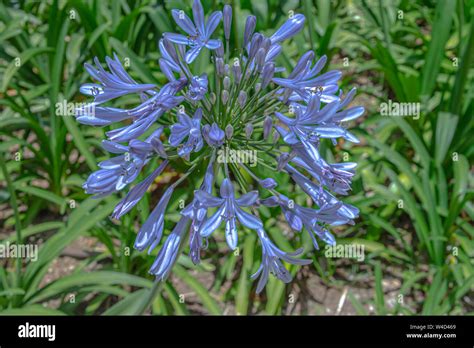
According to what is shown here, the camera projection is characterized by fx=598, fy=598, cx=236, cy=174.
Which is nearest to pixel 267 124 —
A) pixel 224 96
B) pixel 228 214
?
pixel 224 96

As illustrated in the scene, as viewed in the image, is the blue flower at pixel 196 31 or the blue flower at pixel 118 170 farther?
the blue flower at pixel 196 31

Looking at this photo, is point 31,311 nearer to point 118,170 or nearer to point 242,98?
point 118,170

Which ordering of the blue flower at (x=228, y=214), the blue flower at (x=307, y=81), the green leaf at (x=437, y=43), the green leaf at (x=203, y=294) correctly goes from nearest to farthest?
the blue flower at (x=228, y=214), the blue flower at (x=307, y=81), the green leaf at (x=203, y=294), the green leaf at (x=437, y=43)

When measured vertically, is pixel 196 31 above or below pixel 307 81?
above

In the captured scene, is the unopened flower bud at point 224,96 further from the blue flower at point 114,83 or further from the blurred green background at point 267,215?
the blurred green background at point 267,215

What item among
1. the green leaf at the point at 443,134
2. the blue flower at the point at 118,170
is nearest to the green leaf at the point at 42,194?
the blue flower at the point at 118,170

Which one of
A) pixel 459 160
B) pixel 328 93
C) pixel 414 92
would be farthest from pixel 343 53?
pixel 328 93
